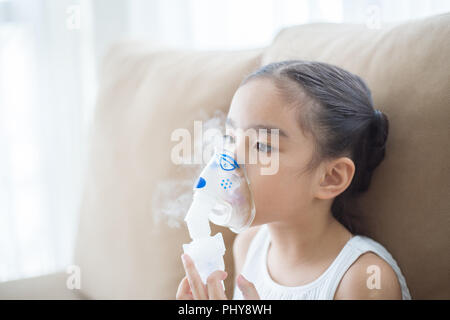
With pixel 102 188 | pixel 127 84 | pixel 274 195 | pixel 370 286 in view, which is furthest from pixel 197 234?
pixel 127 84

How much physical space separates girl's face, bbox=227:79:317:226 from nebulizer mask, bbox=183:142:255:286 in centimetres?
3

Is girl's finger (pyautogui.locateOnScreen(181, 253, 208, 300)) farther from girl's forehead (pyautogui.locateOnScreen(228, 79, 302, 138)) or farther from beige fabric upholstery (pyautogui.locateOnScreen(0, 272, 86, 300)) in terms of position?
beige fabric upholstery (pyautogui.locateOnScreen(0, 272, 86, 300))

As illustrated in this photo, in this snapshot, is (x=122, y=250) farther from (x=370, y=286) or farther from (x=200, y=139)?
(x=370, y=286)

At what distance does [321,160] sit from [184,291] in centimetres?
40

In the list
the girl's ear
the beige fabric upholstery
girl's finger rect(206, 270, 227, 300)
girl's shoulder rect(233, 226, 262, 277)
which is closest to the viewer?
girl's finger rect(206, 270, 227, 300)

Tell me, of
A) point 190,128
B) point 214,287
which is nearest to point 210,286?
point 214,287

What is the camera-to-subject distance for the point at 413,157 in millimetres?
901

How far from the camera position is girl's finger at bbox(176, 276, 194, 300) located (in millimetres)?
914

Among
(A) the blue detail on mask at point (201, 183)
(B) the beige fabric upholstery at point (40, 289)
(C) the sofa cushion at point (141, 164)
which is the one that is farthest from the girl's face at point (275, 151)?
(B) the beige fabric upholstery at point (40, 289)

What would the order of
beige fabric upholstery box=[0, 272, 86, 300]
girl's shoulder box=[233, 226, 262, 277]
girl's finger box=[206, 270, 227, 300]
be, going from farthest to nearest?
beige fabric upholstery box=[0, 272, 86, 300] → girl's shoulder box=[233, 226, 262, 277] → girl's finger box=[206, 270, 227, 300]

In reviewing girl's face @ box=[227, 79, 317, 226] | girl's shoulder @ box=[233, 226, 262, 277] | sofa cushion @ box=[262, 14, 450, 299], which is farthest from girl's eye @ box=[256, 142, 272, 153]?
girl's shoulder @ box=[233, 226, 262, 277]

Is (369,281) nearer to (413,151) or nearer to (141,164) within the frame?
(413,151)

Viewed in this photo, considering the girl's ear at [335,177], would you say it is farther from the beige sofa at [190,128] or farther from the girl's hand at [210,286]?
Result: the girl's hand at [210,286]

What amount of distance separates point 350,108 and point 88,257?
3.30 ft
